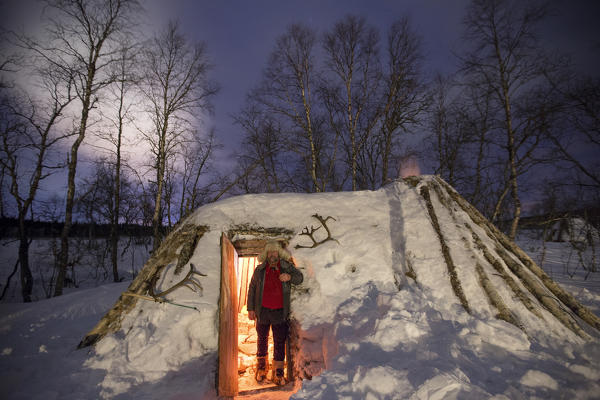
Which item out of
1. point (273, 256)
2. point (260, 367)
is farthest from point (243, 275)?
point (273, 256)

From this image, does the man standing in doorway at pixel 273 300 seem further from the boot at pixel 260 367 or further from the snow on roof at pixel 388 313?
the snow on roof at pixel 388 313

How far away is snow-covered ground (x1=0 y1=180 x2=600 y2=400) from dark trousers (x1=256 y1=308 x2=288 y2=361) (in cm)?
33

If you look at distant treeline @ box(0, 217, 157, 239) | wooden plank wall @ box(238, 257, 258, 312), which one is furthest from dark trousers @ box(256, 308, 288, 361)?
distant treeline @ box(0, 217, 157, 239)

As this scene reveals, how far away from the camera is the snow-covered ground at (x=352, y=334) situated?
2193mm

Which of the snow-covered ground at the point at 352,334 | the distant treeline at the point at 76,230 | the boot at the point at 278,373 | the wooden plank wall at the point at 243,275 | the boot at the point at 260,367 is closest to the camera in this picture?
the snow-covered ground at the point at 352,334

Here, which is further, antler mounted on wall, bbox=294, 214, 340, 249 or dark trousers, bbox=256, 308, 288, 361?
antler mounted on wall, bbox=294, 214, 340, 249

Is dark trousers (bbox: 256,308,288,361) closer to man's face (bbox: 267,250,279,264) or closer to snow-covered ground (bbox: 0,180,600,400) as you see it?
snow-covered ground (bbox: 0,180,600,400)

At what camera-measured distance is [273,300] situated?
3768 mm

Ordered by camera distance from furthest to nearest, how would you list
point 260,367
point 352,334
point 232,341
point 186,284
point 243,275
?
point 243,275, point 260,367, point 186,284, point 232,341, point 352,334

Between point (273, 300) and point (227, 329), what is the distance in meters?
0.80

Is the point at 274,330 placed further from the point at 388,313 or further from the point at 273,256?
the point at 388,313

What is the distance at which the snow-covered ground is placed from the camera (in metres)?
2.19

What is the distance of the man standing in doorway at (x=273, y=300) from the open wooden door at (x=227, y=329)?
356 mm

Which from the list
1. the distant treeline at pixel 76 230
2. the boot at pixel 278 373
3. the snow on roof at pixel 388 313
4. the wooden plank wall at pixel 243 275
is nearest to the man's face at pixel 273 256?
the snow on roof at pixel 388 313
